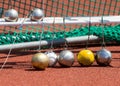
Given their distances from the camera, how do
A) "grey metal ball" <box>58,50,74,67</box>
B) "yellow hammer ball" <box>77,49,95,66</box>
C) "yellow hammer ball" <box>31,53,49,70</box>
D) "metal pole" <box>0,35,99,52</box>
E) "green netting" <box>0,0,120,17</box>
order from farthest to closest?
1. "green netting" <box>0,0,120,17</box>
2. "metal pole" <box>0,35,99,52</box>
3. "yellow hammer ball" <box>77,49,95,66</box>
4. "grey metal ball" <box>58,50,74,67</box>
5. "yellow hammer ball" <box>31,53,49,70</box>

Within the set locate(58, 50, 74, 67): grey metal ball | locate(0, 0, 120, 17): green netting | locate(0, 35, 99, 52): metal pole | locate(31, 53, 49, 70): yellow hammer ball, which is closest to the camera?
locate(31, 53, 49, 70): yellow hammer ball

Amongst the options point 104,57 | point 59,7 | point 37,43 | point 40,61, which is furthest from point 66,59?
point 59,7

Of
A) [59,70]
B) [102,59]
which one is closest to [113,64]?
[102,59]

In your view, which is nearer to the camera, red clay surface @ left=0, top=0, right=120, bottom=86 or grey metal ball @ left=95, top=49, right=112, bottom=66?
red clay surface @ left=0, top=0, right=120, bottom=86

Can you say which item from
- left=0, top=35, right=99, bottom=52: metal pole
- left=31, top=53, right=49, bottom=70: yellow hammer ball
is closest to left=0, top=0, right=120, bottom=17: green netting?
left=0, top=35, right=99, bottom=52: metal pole

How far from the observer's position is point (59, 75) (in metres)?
6.02

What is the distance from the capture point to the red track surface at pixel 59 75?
562 centimetres

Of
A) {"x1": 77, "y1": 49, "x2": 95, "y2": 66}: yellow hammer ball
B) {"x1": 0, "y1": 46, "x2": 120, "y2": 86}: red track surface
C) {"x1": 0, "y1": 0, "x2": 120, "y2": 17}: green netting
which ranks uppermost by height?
{"x1": 0, "y1": 0, "x2": 120, "y2": 17}: green netting

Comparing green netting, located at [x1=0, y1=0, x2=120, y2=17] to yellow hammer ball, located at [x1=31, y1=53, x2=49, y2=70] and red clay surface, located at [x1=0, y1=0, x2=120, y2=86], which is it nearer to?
red clay surface, located at [x1=0, y1=0, x2=120, y2=86]

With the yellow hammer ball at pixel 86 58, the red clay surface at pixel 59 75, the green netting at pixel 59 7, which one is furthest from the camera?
the green netting at pixel 59 7

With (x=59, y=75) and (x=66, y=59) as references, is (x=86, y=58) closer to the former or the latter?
(x=66, y=59)

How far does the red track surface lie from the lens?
221 inches

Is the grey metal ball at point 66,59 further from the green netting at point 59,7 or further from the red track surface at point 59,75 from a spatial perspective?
the green netting at point 59,7

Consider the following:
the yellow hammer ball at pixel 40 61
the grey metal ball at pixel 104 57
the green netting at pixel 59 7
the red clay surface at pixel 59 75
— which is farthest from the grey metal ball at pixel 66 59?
the green netting at pixel 59 7
